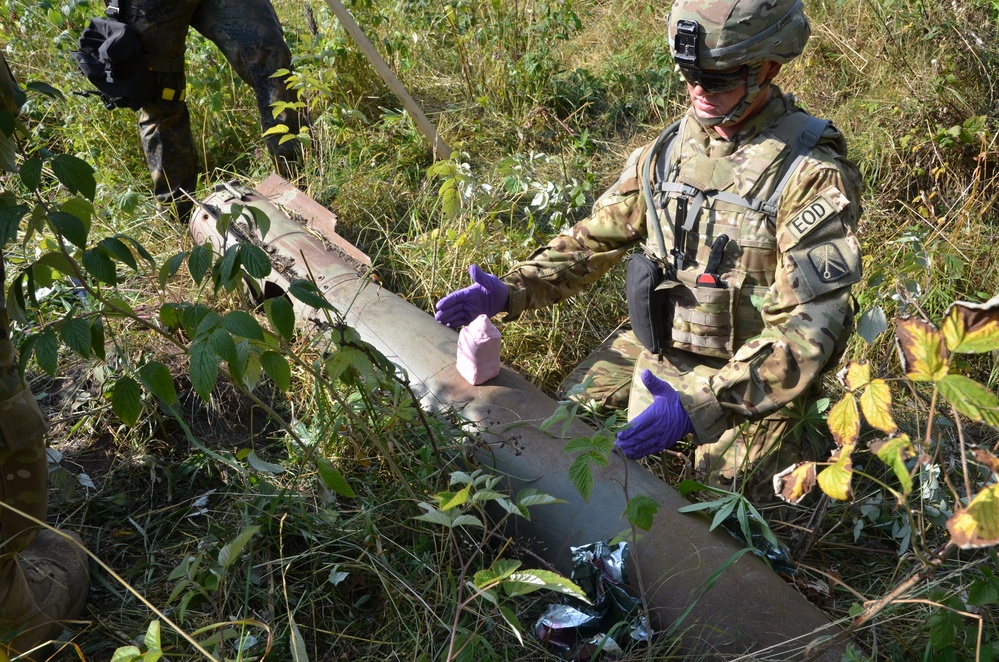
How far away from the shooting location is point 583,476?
5.68 ft

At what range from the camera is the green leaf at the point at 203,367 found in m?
1.57

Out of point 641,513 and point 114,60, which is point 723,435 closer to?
point 641,513

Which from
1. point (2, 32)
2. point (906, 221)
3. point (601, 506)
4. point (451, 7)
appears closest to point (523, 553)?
point (601, 506)

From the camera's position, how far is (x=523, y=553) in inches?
81.9

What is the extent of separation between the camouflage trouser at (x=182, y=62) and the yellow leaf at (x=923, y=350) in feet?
11.8

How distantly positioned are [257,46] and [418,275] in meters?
1.65

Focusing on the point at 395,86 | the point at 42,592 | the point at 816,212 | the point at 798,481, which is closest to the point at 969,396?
the point at 798,481

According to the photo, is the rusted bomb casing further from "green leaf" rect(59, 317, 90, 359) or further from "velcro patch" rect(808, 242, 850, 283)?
"velcro patch" rect(808, 242, 850, 283)

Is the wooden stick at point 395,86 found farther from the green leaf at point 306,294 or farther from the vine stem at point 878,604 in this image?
the vine stem at point 878,604

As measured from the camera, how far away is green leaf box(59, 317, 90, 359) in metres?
1.73

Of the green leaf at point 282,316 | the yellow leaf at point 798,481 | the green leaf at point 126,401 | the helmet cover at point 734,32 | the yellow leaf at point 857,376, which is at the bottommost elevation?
the yellow leaf at point 798,481

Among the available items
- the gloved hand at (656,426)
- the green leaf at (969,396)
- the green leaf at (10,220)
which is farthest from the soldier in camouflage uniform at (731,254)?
the green leaf at (10,220)

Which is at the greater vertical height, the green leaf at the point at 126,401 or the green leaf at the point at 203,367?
the green leaf at the point at 203,367

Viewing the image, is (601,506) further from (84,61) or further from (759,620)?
(84,61)
